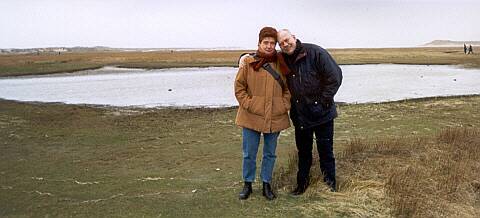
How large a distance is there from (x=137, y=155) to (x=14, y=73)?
38.6m

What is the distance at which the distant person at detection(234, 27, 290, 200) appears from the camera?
5582 millimetres

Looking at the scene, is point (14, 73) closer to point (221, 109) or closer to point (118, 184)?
point (221, 109)

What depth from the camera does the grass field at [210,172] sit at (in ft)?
19.5

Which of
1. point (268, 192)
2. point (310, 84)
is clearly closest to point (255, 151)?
point (268, 192)

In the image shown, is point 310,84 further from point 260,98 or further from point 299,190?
point 299,190

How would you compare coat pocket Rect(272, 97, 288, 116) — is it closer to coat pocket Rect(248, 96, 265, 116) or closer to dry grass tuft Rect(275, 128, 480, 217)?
coat pocket Rect(248, 96, 265, 116)

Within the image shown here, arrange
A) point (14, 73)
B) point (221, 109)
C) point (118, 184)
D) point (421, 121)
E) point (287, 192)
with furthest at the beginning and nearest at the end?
point (14, 73)
point (221, 109)
point (421, 121)
point (118, 184)
point (287, 192)

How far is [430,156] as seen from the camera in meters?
7.80

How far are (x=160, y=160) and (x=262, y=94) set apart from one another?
4355mm

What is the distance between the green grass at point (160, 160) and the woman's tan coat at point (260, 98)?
993 millimetres

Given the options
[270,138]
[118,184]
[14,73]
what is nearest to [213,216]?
[270,138]

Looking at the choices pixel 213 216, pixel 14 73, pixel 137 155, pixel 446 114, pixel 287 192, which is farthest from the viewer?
pixel 14 73

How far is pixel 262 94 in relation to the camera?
5723mm

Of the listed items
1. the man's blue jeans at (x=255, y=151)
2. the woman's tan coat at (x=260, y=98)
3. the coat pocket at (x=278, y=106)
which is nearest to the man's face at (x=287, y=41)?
the woman's tan coat at (x=260, y=98)
